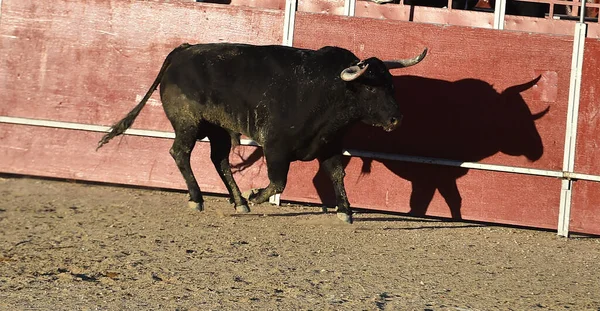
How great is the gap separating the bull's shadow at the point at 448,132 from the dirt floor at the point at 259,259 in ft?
1.23

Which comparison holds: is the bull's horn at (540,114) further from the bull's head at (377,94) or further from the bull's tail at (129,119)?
the bull's tail at (129,119)

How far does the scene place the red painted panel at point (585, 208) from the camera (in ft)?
28.0

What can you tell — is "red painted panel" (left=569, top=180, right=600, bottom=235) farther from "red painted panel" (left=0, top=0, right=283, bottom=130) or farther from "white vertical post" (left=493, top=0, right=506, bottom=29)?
"red painted panel" (left=0, top=0, right=283, bottom=130)

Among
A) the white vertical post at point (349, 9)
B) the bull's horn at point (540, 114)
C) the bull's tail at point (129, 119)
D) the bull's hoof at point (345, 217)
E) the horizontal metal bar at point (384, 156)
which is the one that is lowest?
the bull's hoof at point (345, 217)

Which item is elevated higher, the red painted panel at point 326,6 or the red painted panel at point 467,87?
the red painted panel at point 326,6

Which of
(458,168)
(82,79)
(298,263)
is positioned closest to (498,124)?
(458,168)

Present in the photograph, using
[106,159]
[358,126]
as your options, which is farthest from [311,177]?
[106,159]

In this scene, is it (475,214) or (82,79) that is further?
(82,79)

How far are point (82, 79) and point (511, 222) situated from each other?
407 cm

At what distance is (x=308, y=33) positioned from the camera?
8.91 meters

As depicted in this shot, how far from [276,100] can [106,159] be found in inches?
87.1

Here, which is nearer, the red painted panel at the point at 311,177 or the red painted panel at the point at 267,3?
the red painted panel at the point at 311,177

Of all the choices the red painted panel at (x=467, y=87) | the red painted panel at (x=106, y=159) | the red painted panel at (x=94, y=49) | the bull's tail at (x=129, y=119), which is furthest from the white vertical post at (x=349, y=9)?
the bull's tail at (x=129, y=119)

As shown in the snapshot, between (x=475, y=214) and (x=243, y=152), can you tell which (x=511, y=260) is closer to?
(x=475, y=214)
